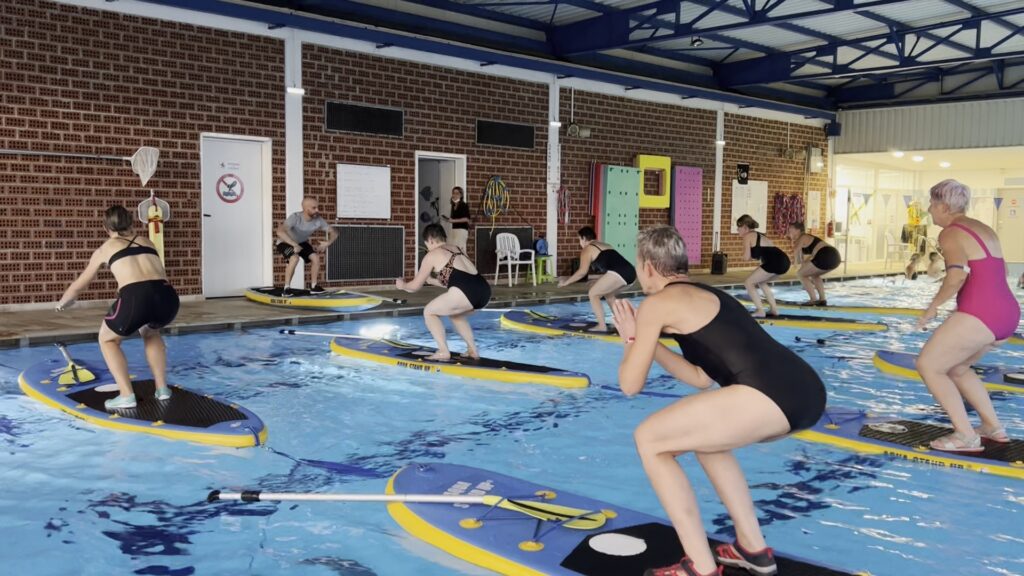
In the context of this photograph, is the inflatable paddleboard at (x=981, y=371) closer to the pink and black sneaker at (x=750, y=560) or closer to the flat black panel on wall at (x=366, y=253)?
the pink and black sneaker at (x=750, y=560)

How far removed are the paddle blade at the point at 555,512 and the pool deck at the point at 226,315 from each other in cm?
678

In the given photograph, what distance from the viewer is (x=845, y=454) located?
5.49 metres

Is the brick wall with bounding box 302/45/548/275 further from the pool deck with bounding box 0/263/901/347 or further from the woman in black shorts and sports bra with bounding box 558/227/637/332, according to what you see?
the woman in black shorts and sports bra with bounding box 558/227/637/332

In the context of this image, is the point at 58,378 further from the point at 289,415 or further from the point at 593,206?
the point at 593,206

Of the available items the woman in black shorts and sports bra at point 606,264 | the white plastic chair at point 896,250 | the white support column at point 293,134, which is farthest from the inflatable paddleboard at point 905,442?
the white plastic chair at point 896,250

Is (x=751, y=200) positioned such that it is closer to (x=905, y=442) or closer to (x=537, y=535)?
(x=905, y=442)

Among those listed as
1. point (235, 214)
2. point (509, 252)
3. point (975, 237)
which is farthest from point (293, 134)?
point (975, 237)

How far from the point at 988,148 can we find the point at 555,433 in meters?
18.7

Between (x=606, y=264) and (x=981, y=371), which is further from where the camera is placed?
(x=606, y=264)

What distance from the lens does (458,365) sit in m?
7.74

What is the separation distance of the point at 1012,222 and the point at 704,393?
26112mm

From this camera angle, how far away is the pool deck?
907cm

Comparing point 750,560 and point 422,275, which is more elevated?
point 422,275

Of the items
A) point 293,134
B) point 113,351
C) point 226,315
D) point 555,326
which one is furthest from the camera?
point 293,134
